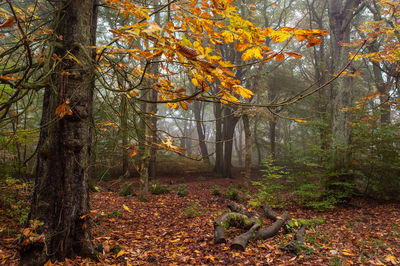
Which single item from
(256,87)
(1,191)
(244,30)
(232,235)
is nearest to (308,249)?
(232,235)

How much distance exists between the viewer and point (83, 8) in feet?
8.13

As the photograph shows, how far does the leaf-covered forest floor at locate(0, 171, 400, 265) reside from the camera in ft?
10.1

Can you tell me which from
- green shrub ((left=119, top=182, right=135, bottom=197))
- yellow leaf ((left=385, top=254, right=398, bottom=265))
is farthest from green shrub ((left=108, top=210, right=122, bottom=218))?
yellow leaf ((left=385, top=254, right=398, bottom=265))

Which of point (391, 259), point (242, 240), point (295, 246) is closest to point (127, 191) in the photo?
point (242, 240)

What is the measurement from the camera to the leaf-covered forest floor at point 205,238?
10.1 feet

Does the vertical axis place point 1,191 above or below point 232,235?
above

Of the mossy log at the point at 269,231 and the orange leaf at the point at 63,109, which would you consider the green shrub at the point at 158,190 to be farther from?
the orange leaf at the point at 63,109

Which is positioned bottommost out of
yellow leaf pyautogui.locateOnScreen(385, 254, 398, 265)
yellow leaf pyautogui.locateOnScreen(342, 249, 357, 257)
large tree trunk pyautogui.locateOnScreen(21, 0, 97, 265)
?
yellow leaf pyautogui.locateOnScreen(342, 249, 357, 257)

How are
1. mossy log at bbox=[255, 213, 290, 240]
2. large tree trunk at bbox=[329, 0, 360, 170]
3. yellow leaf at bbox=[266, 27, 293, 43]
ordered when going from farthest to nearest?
large tree trunk at bbox=[329, 0, 360, 170]
mossy log at bbox=[255, 213, 290, 240]
yellow leaf at bbox=[266, 27, 293, 43]

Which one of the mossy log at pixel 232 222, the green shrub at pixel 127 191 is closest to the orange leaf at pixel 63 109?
the mossy log at pixel 232 222

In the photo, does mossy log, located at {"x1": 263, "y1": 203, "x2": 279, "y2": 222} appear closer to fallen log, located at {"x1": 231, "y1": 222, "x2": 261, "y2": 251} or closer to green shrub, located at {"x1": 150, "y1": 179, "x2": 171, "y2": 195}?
fallen log, located at {"x1": 231, "y1": 222, "x2": 261, "y2": 251}

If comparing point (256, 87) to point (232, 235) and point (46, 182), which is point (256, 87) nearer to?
point (232, 235)

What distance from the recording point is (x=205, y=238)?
4074mm

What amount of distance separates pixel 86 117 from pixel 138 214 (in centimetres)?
382
